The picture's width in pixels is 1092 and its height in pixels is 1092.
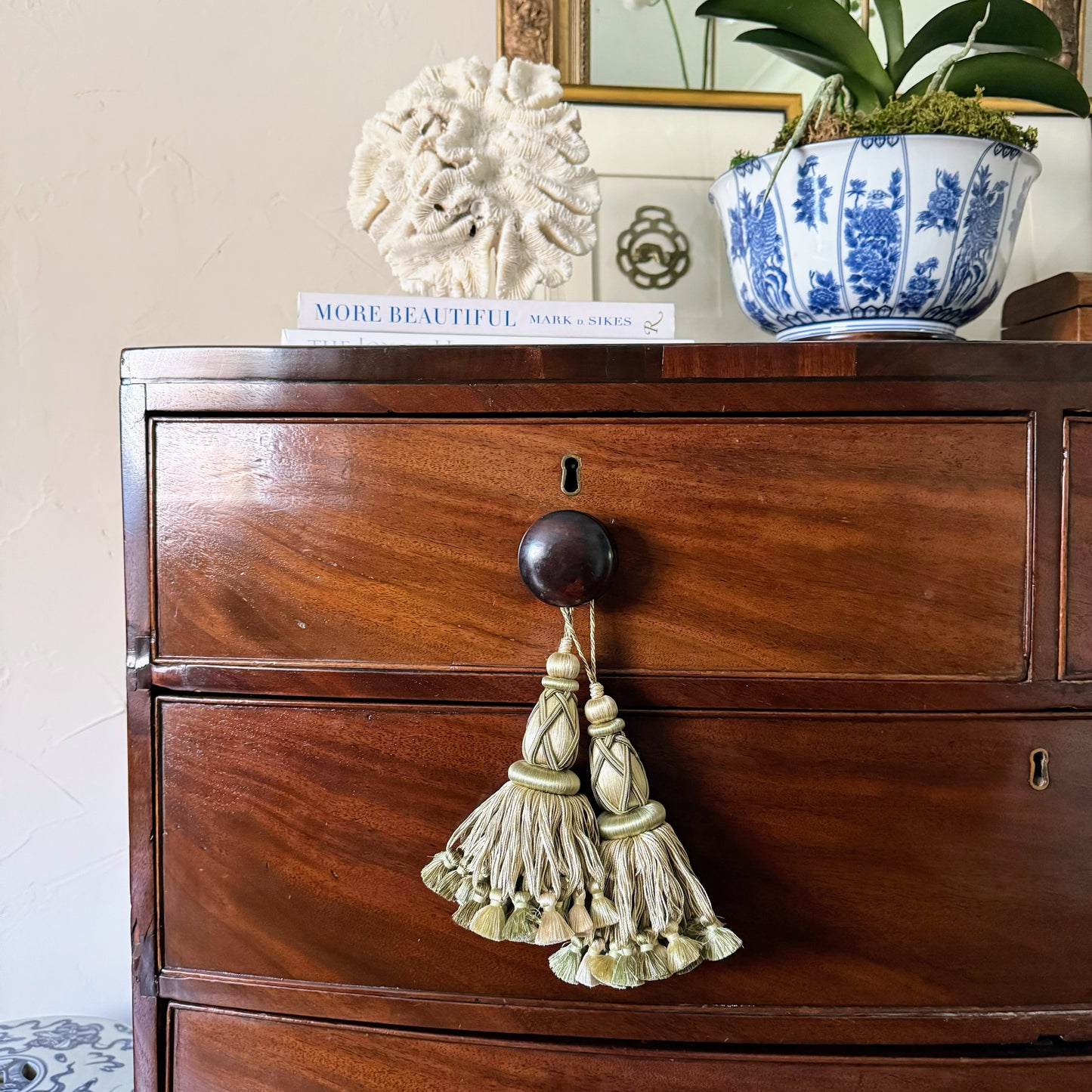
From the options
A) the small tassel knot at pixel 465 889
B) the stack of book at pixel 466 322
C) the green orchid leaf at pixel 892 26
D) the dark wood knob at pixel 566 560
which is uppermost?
the green orchid leaf at pixel 892 26

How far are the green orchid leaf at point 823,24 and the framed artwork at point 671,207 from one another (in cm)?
18

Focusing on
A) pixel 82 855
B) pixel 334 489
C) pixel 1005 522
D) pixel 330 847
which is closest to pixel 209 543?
pixel 334 489

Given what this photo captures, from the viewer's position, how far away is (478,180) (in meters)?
0.62

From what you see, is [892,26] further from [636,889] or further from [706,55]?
[636,889]

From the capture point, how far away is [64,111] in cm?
88

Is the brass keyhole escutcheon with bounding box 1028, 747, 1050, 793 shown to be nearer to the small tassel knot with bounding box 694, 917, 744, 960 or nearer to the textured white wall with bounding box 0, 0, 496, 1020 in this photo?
the small tassel knot with bounding box 694, 917, 744, 960

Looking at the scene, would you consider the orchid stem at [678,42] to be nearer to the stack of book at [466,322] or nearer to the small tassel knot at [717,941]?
the stack of book at [466,322]

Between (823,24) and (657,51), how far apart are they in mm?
231

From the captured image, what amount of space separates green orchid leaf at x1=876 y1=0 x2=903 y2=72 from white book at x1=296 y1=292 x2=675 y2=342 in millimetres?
362

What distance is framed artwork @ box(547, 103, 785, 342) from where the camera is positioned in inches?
33.2

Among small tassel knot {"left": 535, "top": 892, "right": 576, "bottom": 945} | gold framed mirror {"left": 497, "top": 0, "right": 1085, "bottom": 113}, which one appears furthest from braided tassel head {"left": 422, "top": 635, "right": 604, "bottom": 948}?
gold framed mirror {"left": 497, "top": 0, "right": 1085, "bottom": 113}

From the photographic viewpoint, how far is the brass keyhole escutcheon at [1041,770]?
1.53 feet

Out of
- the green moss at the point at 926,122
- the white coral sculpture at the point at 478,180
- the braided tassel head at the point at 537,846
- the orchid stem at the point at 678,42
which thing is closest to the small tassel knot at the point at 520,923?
the braided tassel head at the point at 537,846

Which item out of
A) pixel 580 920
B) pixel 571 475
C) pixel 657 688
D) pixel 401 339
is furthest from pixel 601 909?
pixel 401 339
